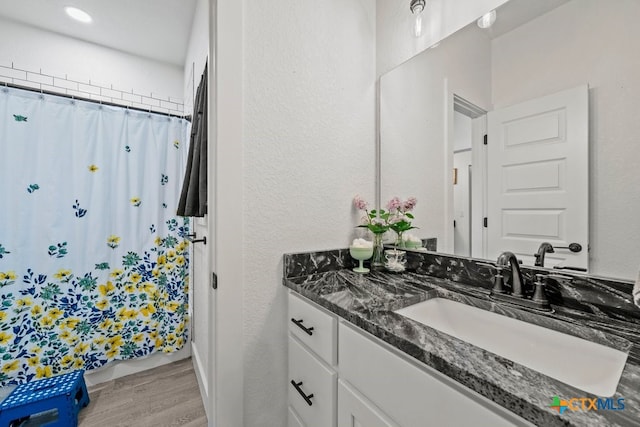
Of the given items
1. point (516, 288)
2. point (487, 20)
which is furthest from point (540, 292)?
point (487, 20)

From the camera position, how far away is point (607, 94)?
0.72m

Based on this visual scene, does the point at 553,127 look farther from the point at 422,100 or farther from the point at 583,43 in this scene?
the point at 422,100

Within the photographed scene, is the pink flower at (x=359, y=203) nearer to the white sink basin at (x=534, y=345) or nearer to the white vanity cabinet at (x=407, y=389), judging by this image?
the white sink basin at (x=534, y=345)

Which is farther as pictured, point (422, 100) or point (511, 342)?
point (422, 100)

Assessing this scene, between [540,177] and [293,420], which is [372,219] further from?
[293,420]

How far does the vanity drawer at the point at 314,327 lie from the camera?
31.4 inches

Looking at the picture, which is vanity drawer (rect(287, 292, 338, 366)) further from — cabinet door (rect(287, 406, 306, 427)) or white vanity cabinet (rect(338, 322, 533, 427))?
cabinet door (rect(287, 406, 306, 427))

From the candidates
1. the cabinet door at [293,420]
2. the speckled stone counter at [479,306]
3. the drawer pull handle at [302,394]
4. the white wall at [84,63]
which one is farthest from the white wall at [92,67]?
the speckled stone counter at [479,306]

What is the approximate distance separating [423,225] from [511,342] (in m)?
0.61

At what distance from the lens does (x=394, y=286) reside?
0.98 metres

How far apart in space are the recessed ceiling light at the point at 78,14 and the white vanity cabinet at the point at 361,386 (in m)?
2.37

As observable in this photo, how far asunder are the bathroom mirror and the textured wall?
0.27 metres

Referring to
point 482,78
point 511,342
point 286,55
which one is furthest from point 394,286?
point 286,55

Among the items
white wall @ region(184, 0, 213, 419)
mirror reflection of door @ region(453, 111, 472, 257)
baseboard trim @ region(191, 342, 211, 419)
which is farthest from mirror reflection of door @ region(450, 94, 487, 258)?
baseboard trim @ region(191, 342, 211, 419)
